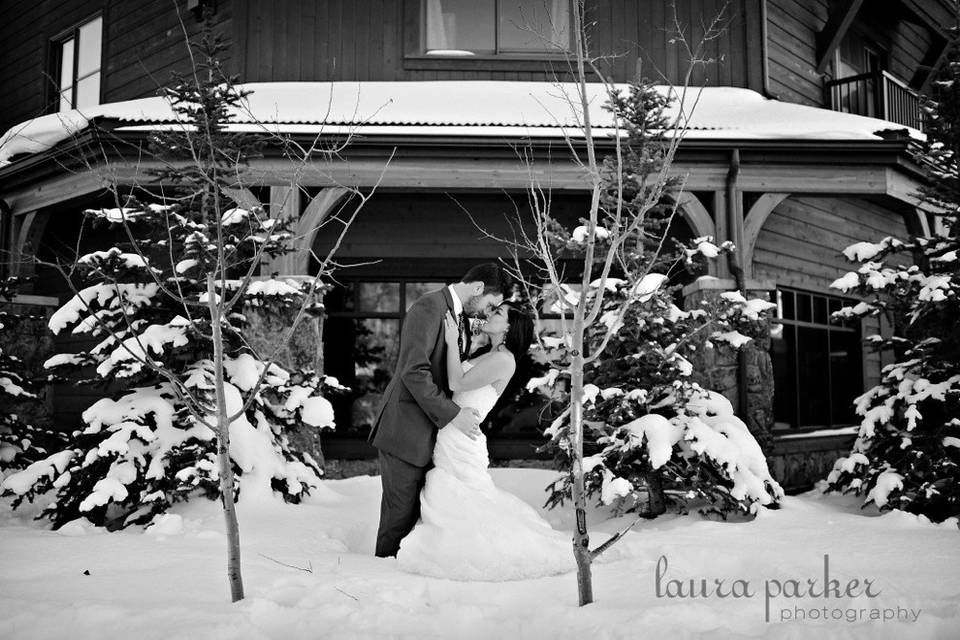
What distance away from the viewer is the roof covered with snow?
337 inches

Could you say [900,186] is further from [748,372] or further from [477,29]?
[477,29]

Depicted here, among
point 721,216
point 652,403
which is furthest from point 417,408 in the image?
point 721,216

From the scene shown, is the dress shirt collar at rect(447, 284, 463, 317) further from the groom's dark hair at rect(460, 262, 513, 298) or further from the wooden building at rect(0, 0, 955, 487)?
the wooden building at rect(0, 0, 955, 487)

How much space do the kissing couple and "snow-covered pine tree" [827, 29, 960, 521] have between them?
3.45m

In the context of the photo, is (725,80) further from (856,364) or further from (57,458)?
(57,458)

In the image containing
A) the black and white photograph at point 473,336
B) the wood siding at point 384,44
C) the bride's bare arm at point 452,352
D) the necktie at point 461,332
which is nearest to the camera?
the black and white photograph at point 473,336

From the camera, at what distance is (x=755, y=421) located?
806 cm

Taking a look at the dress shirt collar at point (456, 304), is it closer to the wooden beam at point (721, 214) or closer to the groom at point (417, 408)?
the groom at point (417, 408)

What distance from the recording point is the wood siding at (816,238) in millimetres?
10766

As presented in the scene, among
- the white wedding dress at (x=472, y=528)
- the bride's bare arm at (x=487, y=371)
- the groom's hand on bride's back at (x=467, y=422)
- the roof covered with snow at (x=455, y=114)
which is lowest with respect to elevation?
the white wedding dress at (x=472, y=528)

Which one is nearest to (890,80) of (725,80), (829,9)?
(829,9)

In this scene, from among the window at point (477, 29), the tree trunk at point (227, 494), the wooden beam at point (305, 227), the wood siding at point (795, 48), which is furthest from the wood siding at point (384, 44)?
the tree trunk at point (227, 494)

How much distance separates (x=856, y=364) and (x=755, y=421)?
4.93m

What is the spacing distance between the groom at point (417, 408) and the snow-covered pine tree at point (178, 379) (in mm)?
1586
